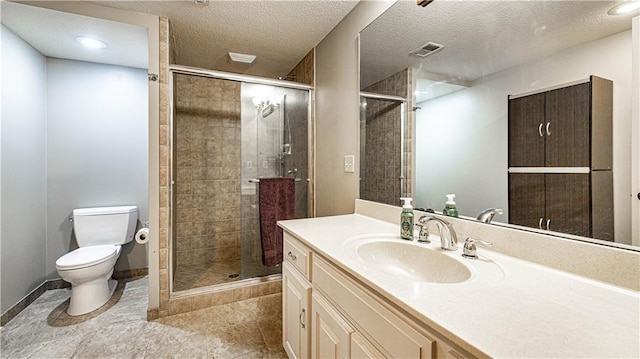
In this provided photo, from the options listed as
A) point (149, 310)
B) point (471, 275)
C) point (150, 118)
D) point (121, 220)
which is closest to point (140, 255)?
point (121, 220)

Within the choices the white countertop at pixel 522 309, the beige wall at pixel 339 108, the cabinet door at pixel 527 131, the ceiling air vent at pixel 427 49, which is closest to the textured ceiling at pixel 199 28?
the beige wall at pixel 339 108

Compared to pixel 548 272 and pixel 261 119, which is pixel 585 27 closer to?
pixel 548 272

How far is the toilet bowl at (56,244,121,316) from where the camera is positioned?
6.05ft

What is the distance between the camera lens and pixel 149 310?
185 cm

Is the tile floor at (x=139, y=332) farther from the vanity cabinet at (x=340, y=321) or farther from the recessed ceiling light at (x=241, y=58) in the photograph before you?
the recessed ceiling light at (x=241, y=58)

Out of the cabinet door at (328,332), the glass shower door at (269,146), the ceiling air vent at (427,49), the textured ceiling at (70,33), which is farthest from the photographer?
the glass shower door at (269,146)

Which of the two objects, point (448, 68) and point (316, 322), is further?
point (448, 68)

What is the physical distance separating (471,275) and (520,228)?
29 cm

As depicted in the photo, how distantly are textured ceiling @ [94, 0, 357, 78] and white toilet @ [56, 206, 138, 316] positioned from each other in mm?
1601

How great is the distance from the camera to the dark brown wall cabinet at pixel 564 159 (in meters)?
0.75

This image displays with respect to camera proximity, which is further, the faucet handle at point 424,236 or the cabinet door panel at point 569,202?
the faucet handle at point 424,236

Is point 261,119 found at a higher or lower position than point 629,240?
higher

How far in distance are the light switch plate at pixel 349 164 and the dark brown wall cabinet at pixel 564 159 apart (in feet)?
3.20

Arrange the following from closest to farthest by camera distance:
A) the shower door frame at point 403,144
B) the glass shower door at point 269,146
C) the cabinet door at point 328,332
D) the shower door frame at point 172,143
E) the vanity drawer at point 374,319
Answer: the vanity drawer at point 374,319 → the cabinet door at point 328,332 → the shower door frame at point 403,144 → the shower door frame at point 172,143 → the glass shower door at point 269,146
